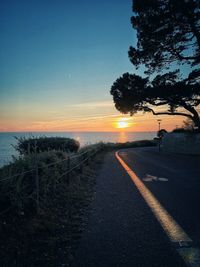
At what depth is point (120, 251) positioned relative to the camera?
397cm

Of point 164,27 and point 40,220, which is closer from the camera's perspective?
point 40,220

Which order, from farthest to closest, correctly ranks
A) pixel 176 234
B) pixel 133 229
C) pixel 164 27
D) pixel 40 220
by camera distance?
pixel 164 27
pixel 40 220
pixel 133 229
pixel 176 234

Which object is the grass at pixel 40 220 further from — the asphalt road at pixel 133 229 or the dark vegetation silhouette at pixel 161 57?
the dark vegetation silhouette at pixel 161 57

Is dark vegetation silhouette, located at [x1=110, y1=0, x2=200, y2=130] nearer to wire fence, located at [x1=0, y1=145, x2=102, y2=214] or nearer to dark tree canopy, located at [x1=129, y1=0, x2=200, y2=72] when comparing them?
dark tree canopy, located at [x1=129, y1=0, x2=200, y2=72]

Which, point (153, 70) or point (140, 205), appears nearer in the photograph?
point (140, 205)

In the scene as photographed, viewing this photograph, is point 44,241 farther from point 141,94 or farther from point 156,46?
point 141,94

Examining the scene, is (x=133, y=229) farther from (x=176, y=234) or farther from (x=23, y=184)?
(x=23, y=184)

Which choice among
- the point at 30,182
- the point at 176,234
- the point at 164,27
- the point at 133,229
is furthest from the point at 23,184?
the point at 164,27

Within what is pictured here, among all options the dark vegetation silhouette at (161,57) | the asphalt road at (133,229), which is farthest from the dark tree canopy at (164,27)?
the asphalt road at (133,229)

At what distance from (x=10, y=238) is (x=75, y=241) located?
108 cm

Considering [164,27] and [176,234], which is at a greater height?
[164,27]

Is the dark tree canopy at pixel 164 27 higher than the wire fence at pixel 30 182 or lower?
higher

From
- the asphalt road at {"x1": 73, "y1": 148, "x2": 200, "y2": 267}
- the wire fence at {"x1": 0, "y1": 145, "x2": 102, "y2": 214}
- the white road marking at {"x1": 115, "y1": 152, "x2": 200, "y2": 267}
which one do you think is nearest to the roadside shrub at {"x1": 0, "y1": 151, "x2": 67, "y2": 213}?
the wire fence at {"x1": 0, "y1": 145, "x2": 102, "y2": 214}

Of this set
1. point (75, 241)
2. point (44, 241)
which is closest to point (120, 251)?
point (75, 241)
